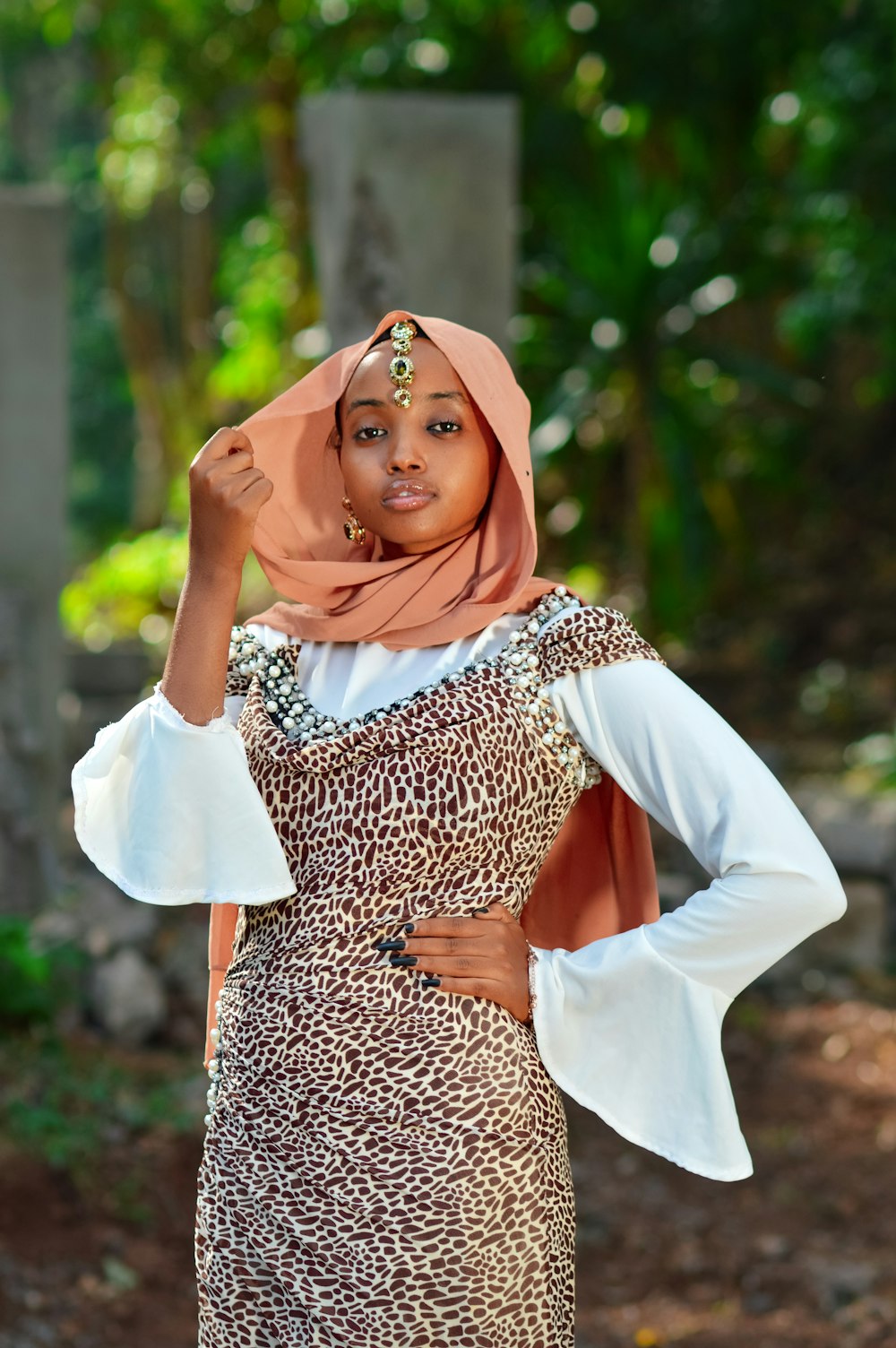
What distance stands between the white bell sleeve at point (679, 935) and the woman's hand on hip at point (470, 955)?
0.05 meters

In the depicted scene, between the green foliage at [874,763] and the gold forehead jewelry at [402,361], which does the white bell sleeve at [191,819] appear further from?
the green foliage at [874,763]

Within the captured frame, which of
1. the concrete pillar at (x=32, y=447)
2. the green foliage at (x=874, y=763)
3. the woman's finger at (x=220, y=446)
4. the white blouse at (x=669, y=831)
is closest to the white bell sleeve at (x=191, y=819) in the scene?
the white blouse at (x=669, y=831)

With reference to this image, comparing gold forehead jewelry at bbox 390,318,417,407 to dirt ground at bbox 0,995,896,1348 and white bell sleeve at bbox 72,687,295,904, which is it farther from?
dirt ground at bbox 0,995,896,1348

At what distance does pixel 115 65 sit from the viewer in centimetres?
1369

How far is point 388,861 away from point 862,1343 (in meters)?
2.28

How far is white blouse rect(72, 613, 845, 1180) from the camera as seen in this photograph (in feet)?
5.29

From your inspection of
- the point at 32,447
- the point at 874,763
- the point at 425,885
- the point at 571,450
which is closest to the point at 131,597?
the point at 571,450

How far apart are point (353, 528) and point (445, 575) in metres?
0.15

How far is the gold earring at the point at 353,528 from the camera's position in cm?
183

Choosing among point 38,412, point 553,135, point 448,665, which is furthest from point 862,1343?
point 553,135

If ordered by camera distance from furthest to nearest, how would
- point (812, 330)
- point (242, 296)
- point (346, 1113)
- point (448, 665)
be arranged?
1. point (242, 296)
2. point (812, 330)
3. point (448, 665)
4. point (346, 1113)

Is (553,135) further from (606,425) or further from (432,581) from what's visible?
(432,581)

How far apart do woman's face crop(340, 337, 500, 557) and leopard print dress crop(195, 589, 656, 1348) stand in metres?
0.18

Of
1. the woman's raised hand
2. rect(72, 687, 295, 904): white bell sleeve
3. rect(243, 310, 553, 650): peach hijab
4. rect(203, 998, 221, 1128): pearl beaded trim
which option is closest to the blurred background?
rect(203, 998, 221, 1128): pearl beaded trim
